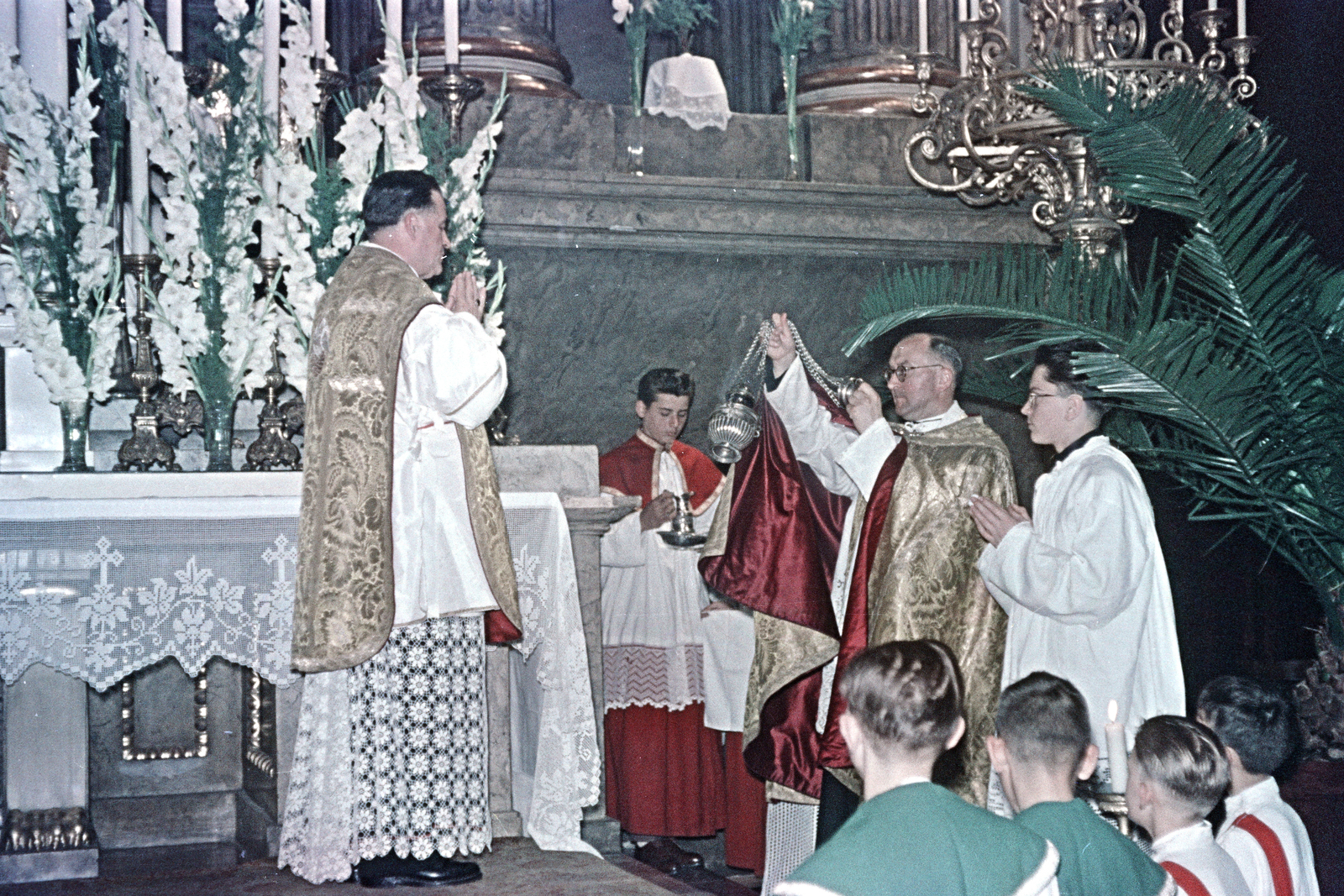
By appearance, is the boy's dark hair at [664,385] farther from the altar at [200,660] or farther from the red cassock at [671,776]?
the altar at [200,660]

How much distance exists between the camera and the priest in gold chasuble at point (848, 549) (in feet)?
16.1

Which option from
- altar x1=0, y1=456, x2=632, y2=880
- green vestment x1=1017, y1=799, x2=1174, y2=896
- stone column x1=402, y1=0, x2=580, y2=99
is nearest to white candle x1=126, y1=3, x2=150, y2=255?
altar x1=0, y1=456, x2=632, y2=880

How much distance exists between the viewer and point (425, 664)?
4.20m

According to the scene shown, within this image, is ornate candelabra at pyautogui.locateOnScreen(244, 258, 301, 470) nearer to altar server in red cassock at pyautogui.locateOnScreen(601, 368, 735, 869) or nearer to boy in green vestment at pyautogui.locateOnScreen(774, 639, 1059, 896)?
altar server in red cassock at pyautogui.locateOnScreen(601, 368, 735, 869)

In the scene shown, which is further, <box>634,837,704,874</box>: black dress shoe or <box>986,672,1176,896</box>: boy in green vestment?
<box>634,837,704,874</box>: black dress shoe

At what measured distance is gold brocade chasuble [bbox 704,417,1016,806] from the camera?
4.89 meters

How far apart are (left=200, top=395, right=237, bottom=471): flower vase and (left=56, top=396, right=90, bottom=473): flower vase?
365 mm

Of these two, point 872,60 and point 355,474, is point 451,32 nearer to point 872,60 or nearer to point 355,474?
point 355,474

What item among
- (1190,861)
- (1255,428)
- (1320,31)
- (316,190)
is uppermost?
(1320,31)

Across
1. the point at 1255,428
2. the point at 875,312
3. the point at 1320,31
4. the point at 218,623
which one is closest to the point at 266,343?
the point at 218,623

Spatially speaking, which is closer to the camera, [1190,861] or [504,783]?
[1190,861]

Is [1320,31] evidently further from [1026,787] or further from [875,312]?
[1026,787]

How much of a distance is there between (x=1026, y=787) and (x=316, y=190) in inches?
128

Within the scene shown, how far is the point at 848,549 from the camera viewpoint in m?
5.18
